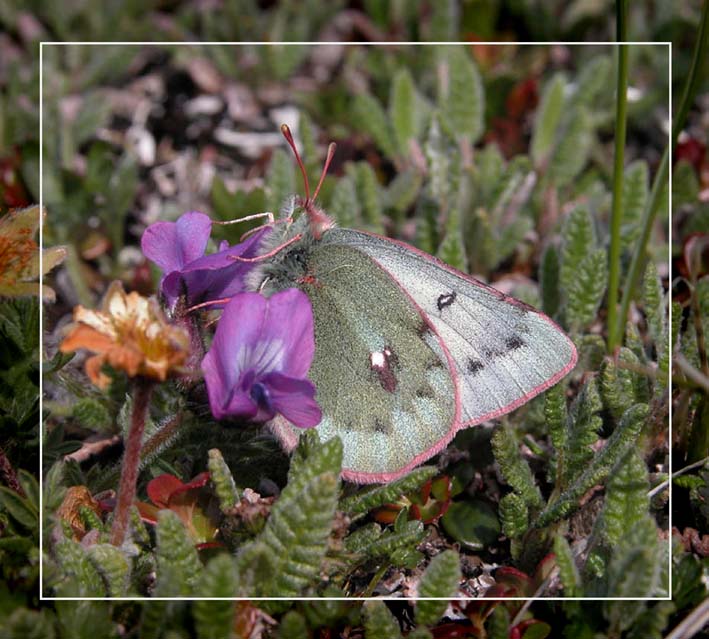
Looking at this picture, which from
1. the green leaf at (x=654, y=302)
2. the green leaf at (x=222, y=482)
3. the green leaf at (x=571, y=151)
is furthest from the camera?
the green leaf at (x=571, y=151)

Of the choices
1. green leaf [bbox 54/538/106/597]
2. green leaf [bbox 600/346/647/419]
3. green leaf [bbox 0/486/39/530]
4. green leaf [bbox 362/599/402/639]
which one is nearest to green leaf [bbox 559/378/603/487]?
green leaf [bbox 600/346/647/419]

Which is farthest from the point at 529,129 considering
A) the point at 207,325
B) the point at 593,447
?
the point at 207,325

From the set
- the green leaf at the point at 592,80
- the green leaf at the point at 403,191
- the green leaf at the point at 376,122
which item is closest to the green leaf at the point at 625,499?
the green leaf at the point at 403,191

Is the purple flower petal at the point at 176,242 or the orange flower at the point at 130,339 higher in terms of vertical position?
the purple flower petal at the point at 176,242

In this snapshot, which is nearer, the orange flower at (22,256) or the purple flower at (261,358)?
the purple flower at (261,358)

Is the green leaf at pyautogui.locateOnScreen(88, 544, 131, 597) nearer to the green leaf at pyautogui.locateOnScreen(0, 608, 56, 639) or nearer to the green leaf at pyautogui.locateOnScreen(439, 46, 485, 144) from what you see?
the green leaf at pyautogui.locateOnScreen(0, 608, 56, 639)

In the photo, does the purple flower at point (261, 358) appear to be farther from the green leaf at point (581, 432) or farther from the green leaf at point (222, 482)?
the green leaf at point (581, 432)

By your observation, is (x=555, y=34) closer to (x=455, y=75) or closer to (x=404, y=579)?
(x=455, y=75)
